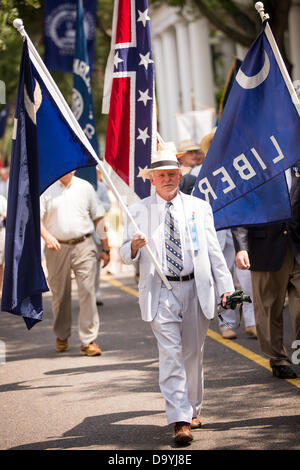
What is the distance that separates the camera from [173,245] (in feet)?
20.7

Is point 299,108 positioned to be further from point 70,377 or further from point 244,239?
point 70,377

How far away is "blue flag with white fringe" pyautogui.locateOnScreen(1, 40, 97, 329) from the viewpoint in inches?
271

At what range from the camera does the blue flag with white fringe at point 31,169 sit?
22.6 feet

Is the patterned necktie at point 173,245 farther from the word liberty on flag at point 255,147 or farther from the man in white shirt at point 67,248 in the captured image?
the man in white shirt at point 67,248

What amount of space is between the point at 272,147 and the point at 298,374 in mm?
2166

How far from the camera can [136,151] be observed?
8305mm

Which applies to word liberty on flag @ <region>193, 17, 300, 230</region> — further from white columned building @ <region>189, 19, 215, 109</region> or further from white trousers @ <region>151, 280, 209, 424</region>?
white columned building @ <region>189, 19, 215, 109</region>

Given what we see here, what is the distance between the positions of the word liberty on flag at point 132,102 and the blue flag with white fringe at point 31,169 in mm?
1113

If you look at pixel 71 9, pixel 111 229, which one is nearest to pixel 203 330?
pixel 71 9

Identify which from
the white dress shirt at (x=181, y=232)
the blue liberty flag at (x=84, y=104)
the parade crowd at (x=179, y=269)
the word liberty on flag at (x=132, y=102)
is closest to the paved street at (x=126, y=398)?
the parade crowd at (x=179, y=269)

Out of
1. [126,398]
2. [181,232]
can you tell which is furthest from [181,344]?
[126,398]

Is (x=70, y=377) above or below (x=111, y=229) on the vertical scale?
below

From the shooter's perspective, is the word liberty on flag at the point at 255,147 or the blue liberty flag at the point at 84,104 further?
the blue liberty flag at the point at 84,104
